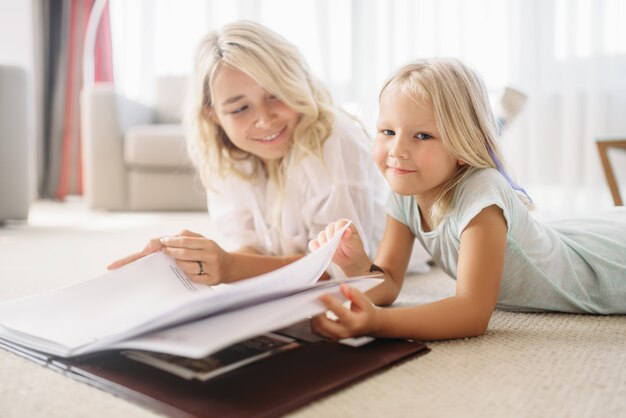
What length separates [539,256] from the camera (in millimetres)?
827

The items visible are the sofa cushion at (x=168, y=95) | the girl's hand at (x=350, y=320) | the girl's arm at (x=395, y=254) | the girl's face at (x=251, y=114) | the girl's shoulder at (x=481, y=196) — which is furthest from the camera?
the sofa cushion at (x=168, y=95)

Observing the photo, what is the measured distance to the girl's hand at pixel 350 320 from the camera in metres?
0.59

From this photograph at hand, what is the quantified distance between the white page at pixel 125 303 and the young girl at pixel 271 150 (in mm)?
225

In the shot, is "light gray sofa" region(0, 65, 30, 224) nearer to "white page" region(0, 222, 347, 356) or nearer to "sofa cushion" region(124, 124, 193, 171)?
"sofa cushion" region(124, 124, 193, 171)

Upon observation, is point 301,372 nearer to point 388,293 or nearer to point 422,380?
point 422,380

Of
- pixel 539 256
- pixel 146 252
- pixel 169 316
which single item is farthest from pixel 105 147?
pixel 169 316

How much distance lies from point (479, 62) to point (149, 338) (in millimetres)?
2597

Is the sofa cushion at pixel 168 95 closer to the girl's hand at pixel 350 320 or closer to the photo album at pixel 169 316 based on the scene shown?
the photo album at pixel 169 316

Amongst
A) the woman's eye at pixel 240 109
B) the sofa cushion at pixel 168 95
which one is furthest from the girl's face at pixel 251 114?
the sofa cushion at pixel 168 95

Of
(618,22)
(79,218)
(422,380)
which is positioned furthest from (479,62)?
(422,380)

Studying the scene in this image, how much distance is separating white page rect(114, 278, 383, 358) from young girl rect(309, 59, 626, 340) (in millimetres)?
69

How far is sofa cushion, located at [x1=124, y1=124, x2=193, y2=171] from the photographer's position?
268cm

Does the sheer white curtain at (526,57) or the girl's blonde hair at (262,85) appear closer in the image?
the girl's blonde hair at (262,85)

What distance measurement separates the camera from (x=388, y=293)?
0.87 metres
